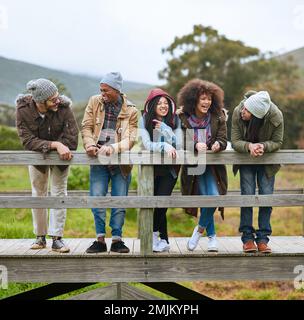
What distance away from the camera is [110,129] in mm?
6246

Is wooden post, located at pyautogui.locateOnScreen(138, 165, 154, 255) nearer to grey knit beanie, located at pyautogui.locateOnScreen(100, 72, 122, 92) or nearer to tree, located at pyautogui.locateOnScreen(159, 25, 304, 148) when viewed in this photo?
grey knit beanie, located at pyautogui.locateOnScreen(100, 72, 122, 92)

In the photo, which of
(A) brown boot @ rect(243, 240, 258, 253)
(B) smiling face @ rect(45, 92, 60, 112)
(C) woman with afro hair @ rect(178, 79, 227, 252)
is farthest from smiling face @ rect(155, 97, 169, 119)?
(A) brown boot @ rect(243, 240, 258, 253)

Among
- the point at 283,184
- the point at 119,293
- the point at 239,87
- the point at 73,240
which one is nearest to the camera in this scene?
the point at 73,240

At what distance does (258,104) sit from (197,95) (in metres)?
0.61

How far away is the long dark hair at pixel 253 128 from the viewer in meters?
6.26

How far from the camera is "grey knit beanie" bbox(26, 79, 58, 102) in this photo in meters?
6.02

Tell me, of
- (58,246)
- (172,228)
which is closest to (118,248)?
(58,246)

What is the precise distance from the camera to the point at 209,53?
41.1 metres

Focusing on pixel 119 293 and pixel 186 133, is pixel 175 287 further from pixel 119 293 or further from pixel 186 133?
pixel 186 133

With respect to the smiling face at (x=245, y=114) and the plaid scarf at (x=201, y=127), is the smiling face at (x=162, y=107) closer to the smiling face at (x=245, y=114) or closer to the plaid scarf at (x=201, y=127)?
the plaid scarf at (x=201, y=127)

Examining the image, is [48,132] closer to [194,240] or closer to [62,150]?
[62,150]

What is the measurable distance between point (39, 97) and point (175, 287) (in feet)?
11.5

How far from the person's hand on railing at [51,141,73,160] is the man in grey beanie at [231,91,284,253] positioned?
1.63 metres
